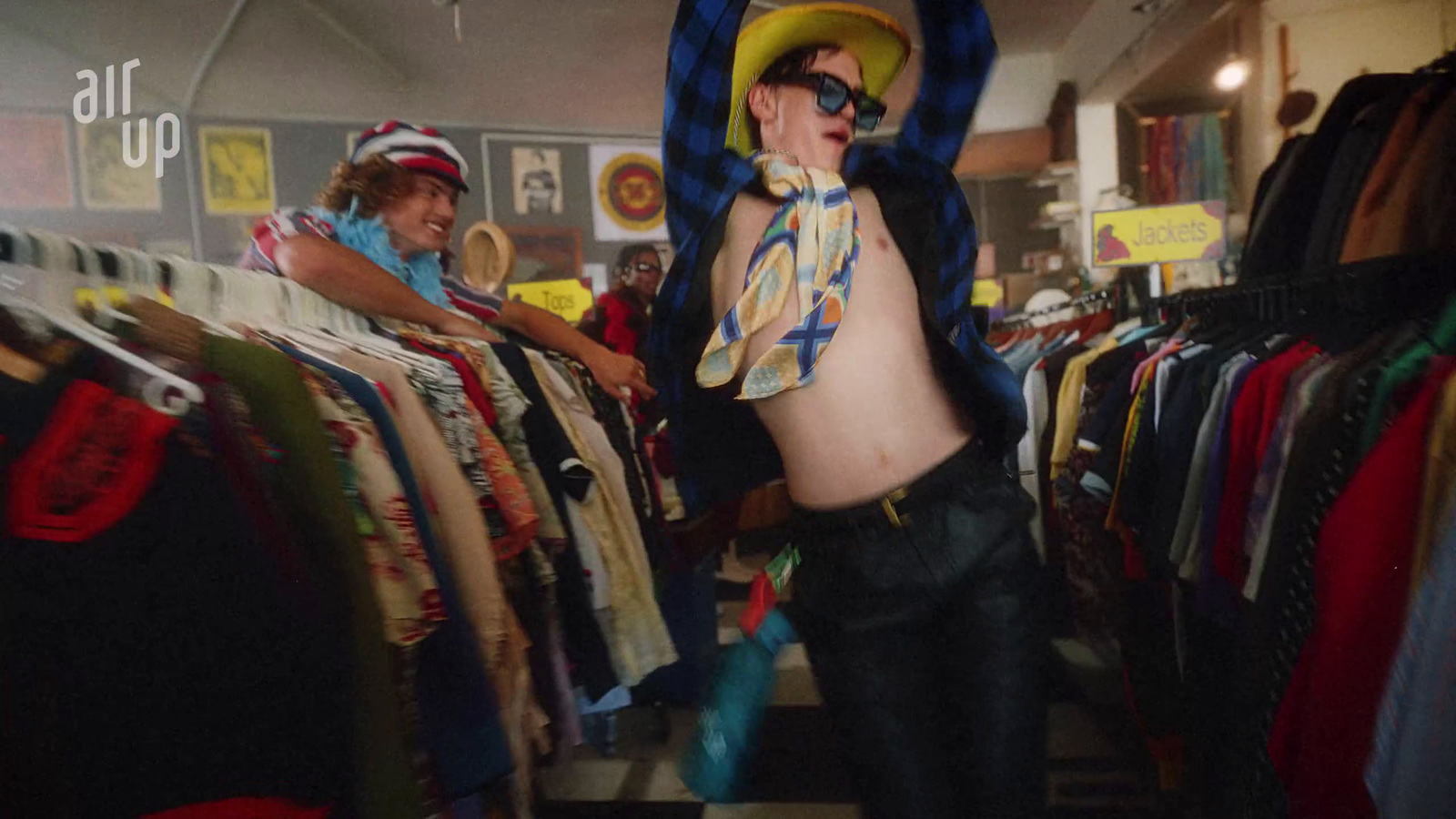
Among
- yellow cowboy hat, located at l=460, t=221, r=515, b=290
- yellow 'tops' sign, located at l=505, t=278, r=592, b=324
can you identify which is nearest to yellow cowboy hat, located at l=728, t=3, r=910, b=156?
yellow 'tops' sign, located at l=505, t=278, r=592, b=324

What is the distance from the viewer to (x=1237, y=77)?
11.6ft

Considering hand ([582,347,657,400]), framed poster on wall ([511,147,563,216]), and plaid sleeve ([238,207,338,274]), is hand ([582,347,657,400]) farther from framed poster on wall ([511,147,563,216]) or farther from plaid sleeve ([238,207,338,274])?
framed poster on wall ([511,147,563,216])

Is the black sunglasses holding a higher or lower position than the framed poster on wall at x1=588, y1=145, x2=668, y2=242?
lower

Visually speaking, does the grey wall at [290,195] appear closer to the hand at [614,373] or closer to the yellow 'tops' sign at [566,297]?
the hand at [614,373]

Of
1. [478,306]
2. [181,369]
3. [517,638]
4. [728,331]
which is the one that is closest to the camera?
[181,369]

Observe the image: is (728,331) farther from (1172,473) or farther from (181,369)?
(1172,473)

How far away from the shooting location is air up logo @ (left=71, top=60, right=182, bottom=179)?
915 mm

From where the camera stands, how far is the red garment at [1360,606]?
2.51ft

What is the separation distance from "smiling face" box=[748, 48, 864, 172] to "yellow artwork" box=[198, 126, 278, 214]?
4.08ft

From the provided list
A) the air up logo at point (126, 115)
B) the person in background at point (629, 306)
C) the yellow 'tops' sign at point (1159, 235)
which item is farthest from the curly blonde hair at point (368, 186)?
the yellow 'tops' sign at point (1159, 235)

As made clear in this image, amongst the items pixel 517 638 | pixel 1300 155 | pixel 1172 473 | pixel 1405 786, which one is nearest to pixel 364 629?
pixel 517 638

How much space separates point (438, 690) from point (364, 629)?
253 millimetres

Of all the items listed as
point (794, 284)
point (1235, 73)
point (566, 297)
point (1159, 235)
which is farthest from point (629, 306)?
point (1235, 73)

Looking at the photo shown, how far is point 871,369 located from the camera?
0.94 metres
